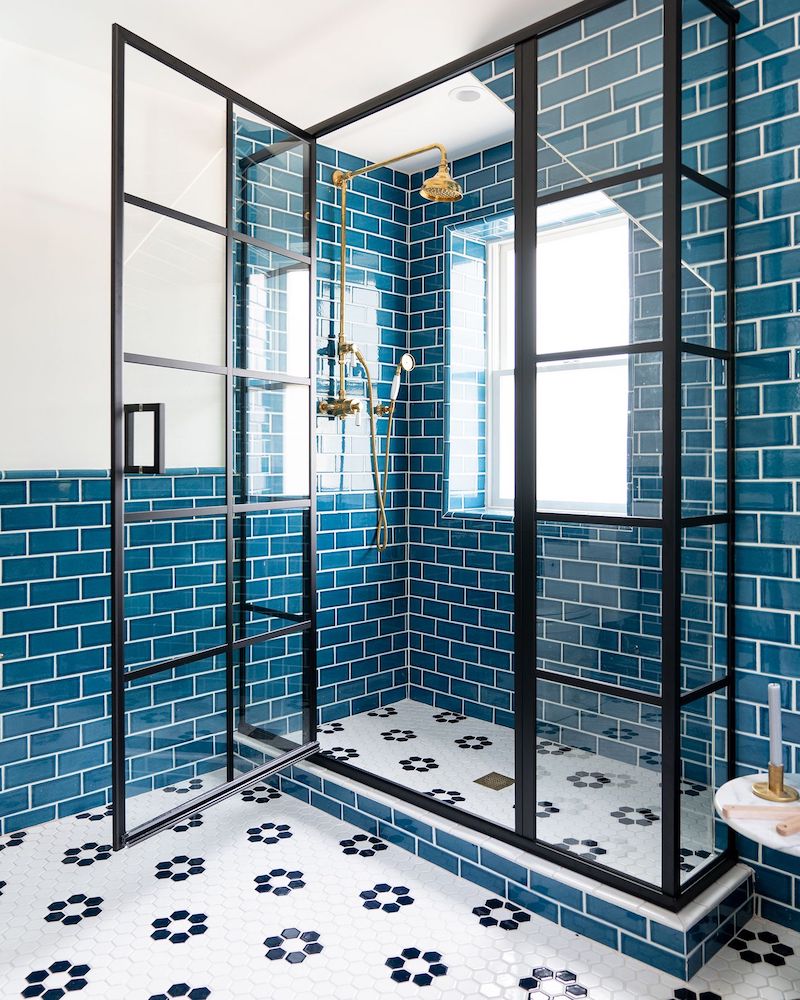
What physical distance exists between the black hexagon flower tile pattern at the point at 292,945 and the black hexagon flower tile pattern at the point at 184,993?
0.19 meters

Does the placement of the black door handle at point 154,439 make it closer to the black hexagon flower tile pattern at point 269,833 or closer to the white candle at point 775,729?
the black hexagon flower tile pattern at point 269,833

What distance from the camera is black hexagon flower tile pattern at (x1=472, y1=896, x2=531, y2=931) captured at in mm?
2139

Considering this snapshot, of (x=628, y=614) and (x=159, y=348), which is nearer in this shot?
(x=628, y=614)

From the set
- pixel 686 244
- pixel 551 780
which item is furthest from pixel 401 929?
pixel 686 244

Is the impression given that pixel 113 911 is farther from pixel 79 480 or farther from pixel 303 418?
pixel 303 418

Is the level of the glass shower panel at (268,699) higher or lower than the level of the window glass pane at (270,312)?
lower

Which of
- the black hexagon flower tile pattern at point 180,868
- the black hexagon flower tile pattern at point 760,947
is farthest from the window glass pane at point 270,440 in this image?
the black hexagon flower tile pattern at point 760,947

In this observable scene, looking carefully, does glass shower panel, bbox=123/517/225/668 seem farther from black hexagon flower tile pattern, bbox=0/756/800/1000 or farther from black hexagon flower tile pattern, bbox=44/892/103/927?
black hexagon flower tile pattern, bbox=44/892/103/927

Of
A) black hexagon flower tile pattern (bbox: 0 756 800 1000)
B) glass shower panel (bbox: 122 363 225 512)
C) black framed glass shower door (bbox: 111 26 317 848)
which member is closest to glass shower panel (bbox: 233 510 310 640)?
black framed glass shower door (bbox: 111 26 317 848)

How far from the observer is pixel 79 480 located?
275cm

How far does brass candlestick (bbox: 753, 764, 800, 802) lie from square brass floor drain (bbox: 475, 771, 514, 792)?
114 cm

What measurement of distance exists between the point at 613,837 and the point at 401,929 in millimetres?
642

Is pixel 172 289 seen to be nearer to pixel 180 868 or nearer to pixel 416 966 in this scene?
pixel 180 868

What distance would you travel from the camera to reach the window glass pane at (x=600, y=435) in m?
2.06
